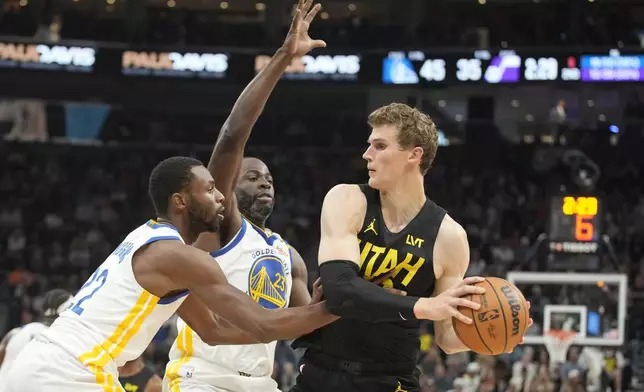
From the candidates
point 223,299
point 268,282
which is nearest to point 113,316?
point 223,299

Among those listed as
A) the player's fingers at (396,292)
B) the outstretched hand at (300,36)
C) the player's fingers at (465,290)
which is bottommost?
the player's fingers at (396,292)

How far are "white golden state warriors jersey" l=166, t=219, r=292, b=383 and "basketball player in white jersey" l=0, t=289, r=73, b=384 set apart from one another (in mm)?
2435

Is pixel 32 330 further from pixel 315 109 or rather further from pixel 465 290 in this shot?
pixel 315 109

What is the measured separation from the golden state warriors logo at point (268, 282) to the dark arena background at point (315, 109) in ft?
42.4

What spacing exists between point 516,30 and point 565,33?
1380 mm

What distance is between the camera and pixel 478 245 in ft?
66.7

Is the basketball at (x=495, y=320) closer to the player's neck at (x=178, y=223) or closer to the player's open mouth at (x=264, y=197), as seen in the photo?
the player's neck at (x=178, y=223)

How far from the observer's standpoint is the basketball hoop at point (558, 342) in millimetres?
15109

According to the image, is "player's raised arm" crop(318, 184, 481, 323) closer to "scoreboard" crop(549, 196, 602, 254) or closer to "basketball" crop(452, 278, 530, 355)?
"basketball" crop(452, 278, 530, 355)

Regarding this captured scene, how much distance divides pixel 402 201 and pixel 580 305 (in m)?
11.1

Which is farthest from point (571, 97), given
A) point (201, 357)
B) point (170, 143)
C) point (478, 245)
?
point (201, 357)

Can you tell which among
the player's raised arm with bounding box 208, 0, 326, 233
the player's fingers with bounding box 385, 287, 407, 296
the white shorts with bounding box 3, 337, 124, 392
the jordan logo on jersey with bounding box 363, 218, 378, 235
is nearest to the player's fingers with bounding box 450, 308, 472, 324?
the player's fingers with bounding box 385, 287, 407, 296

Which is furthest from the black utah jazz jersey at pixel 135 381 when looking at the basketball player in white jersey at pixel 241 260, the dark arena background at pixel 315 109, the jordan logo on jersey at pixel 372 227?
the dark arena background at pixel 315 109

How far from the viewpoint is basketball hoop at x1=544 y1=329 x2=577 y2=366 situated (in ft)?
49.6
